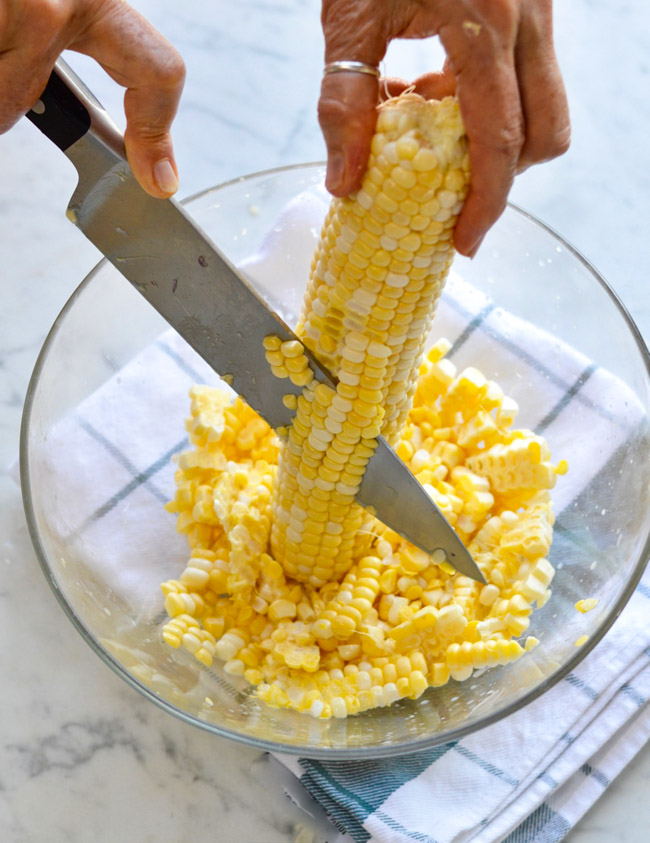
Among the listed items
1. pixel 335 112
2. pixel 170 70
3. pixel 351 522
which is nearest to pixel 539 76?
pixel 335 112

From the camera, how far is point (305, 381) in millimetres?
969

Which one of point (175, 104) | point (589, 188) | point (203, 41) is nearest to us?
point (175, 104)

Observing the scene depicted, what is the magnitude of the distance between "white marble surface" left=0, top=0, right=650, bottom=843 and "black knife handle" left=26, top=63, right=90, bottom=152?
642 mm

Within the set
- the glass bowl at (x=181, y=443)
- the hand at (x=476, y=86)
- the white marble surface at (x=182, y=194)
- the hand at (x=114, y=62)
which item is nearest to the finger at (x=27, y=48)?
the hand at (x=114, y=62)

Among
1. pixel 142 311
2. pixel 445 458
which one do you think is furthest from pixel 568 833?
pixel 142 311

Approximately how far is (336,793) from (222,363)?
532 millimetres

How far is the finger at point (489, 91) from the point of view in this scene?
2.34ft

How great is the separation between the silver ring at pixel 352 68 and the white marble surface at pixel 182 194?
0.83 m

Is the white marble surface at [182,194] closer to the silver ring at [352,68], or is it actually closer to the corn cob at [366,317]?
the corn cob at [366,317]

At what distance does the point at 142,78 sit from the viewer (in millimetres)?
836

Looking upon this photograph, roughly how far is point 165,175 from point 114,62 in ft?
0.37

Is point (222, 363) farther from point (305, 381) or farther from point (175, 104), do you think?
point (175, 104)

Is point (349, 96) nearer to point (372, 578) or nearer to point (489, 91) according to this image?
point (489, 91)

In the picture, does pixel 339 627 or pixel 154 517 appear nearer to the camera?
pixel 339 627
